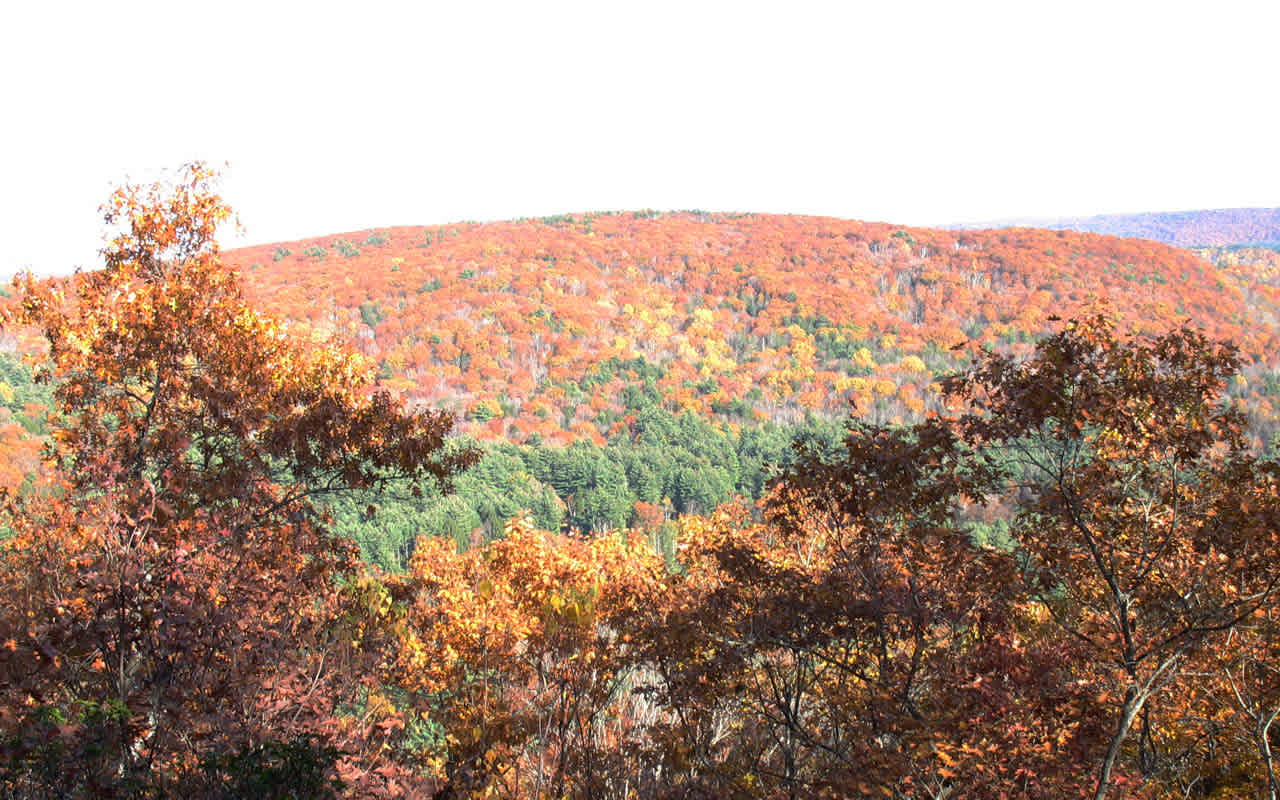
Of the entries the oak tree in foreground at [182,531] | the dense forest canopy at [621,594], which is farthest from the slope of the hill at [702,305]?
the oak tree in foreground at [182,531]

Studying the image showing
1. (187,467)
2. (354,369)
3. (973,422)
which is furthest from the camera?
(354,369)

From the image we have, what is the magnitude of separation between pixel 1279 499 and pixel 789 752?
12.9 feet

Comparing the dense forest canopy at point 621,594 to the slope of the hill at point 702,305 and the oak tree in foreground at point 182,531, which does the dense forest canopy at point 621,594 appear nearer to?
the oak tree in foreground at point 182,531

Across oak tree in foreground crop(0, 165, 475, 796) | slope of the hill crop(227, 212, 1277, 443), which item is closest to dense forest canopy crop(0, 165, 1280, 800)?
oak tree in foreground crop(0, 165, 475, 796)

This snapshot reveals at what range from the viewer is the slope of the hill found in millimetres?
94125

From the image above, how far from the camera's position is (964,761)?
14.9 feet

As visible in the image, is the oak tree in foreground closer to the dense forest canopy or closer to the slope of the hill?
the dense forest canopy

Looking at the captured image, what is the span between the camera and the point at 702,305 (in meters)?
119

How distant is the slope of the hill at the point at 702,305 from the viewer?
309 ft

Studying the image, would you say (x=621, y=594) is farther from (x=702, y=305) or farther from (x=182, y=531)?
(x=702, y=305)

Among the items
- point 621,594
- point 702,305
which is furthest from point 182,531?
point 702,305

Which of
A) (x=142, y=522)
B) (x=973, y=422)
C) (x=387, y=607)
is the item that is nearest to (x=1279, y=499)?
(x=973, y=422)

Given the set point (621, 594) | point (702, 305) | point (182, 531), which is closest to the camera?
point (182, 531)

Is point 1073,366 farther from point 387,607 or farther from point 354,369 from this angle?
point 387,607
